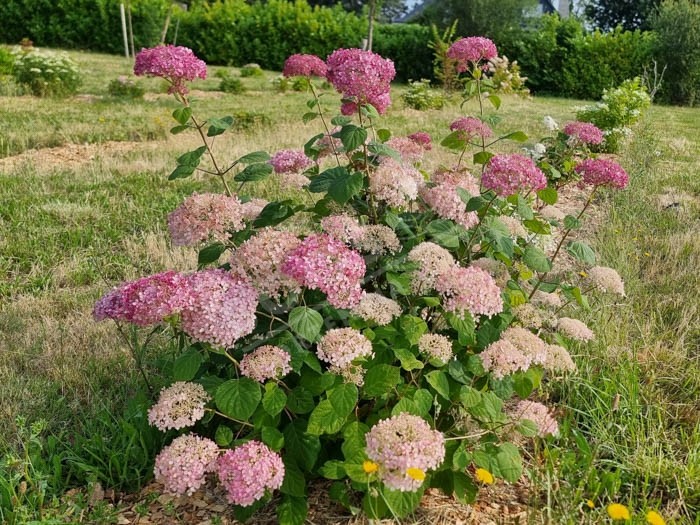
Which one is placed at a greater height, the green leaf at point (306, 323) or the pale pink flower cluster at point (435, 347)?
the green leaf at point (306, 323)

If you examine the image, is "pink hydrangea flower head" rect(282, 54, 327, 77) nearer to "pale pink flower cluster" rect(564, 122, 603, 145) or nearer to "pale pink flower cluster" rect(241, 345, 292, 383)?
"pale pink flower cluster" rect(241, 345, 292, 383)

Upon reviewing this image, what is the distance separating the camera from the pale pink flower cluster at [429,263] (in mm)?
1678

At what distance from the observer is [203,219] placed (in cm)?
172

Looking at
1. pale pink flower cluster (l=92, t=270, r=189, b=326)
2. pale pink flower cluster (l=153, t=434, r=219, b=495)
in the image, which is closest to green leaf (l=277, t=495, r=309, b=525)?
pale pink flower cluster (l=153, t=434, r=219, b=495)

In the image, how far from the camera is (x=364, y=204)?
2064 mm

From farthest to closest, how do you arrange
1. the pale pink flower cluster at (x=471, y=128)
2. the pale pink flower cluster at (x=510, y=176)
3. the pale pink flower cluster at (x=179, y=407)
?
1. the pale pink flower cluster at (x=471, y=128)
2. the pale pink flower cluster at (x=510, y=176)
3. the pale pink flower cluster at (x=179, y=407)

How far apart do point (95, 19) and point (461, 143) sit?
72.2ft

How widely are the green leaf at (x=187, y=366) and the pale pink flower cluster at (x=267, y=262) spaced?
27cm

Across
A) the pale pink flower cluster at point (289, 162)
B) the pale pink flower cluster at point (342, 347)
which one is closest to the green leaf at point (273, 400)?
the pale pink flower cluster at point (342, 347)

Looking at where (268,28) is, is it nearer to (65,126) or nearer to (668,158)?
(65,126)

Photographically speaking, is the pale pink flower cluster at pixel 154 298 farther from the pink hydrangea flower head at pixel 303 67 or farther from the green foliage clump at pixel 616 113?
the green foliage clump at pixel 616 113

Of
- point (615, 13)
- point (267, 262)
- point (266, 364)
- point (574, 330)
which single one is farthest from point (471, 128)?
point (615, 13)

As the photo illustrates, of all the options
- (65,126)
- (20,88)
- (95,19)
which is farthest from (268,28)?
(65,126)

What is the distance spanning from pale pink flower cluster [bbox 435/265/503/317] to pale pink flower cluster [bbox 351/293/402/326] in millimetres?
151
